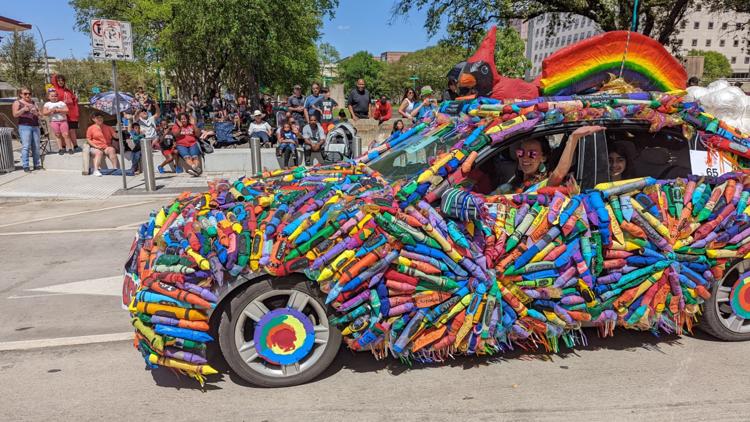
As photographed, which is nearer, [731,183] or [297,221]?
[297,221]

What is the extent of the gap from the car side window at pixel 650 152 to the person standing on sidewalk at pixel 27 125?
13.0 meters

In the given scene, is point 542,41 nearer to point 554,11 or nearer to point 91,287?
point 554,11

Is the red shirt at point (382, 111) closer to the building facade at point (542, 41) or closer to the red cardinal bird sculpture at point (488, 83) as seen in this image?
the red cardinal bird sculpture at point (488, 83)

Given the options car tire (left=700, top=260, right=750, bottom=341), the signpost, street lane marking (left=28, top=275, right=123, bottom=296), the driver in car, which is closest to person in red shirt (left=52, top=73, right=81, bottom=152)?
the signpost

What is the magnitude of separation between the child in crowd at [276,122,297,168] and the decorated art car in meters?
8.39

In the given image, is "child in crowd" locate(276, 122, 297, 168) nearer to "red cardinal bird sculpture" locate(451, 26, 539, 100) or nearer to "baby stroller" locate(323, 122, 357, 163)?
"baby stroller" locate(323, 122, 357, 163)

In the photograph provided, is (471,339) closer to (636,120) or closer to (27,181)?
(636,120)

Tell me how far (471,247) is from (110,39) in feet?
31.1

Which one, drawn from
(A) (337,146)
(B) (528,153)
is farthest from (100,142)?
(B) (528,153)

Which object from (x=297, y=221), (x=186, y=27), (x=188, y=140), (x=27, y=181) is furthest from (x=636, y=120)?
(x=186, y=27)

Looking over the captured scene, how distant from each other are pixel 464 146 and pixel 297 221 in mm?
1195

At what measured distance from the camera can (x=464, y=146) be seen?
348 cm

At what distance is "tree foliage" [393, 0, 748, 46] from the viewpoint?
15.4m

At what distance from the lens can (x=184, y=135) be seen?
496 inches
